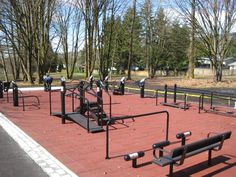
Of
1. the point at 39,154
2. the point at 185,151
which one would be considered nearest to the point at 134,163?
the point at 185,151

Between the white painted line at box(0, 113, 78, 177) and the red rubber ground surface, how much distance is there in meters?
0.14

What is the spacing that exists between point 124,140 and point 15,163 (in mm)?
2698

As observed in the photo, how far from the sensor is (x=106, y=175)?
4.96m

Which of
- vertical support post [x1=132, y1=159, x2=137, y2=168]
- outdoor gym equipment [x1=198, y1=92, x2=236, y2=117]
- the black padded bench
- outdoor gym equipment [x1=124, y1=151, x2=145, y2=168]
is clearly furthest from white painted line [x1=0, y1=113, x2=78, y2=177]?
outdoor gym equipment [x1=198, y1=92, x2=236, y2=117]

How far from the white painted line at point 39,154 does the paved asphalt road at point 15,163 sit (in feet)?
0.35

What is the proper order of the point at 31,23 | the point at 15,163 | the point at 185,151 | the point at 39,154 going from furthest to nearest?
the point at 31,23 → the point at 39,154 → the point at 15,163 → the point at 185,151

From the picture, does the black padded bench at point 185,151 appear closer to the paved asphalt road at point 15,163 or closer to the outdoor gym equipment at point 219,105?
the paved asphalt road at point 15,163

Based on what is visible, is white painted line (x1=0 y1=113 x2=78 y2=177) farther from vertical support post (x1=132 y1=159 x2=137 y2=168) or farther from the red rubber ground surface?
vertical support post (x1=132 y1=159 x2=137 y2=168)

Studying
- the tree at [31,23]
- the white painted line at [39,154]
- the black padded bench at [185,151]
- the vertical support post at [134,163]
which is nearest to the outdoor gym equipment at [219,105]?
the black padded bench at [185,151]

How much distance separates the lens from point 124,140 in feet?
23.8

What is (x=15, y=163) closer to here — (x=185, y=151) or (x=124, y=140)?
(x=124, y=140)

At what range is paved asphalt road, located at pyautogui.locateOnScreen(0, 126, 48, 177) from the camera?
512 centimetres

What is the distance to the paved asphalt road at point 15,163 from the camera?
512 centimetres

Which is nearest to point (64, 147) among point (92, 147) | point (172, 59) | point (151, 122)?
point (92, 147)
